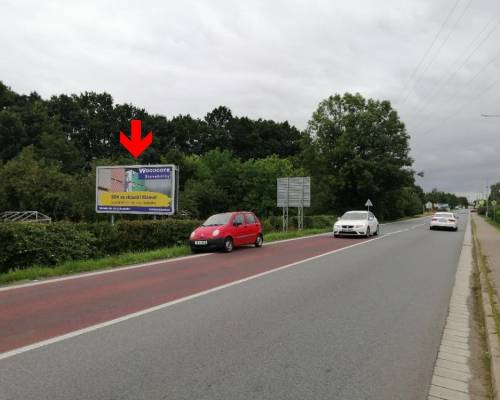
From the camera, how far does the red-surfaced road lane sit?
5.95 meters

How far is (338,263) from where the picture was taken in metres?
13.1

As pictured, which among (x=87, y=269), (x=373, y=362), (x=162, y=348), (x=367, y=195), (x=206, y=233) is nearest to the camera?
(x=373, y=362)

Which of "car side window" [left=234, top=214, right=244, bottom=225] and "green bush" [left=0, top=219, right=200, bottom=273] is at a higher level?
"car side window" [left=234, top=214, right=244, bottom=225]

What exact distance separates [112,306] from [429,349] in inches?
181

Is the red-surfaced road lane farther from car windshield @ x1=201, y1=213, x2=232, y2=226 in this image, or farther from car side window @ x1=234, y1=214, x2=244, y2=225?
car side window @ x1=234, y1=214, x2=244, y2=225

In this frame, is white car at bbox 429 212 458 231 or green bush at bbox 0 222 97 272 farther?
white car at bbox 429 212 458 231

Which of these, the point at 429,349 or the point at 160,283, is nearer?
the point at 429,349

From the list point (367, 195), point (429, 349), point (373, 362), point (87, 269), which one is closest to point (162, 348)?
point (373, 362)

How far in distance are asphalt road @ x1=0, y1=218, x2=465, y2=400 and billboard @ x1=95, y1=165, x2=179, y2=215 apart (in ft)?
32.5

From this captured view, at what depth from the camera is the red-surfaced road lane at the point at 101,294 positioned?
5945 mm

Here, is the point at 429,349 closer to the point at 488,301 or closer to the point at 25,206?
the point at 488,301

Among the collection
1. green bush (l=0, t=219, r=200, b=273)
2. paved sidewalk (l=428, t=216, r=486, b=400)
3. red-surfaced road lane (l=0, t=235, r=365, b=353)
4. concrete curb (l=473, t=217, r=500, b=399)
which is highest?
green bush (l=0, t=219, r=200, b=273)

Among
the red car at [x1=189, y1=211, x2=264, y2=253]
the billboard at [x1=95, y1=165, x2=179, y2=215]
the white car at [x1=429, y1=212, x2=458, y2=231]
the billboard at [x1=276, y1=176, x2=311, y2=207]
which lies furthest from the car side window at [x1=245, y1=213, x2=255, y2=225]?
the white car at [x1=429, y1=212, x2=458, y2=231]

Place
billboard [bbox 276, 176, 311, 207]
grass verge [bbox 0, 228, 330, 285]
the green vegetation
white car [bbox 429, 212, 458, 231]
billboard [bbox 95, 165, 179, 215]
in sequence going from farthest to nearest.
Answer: white car [bbox 429, 212, 458, 231] < billboard [bbox 276, 176, 311, 207] < billboard [bbox 95, 165, 179, 215] < the green vegetation < grass verge [bbox 0, 228, 330, 285]
